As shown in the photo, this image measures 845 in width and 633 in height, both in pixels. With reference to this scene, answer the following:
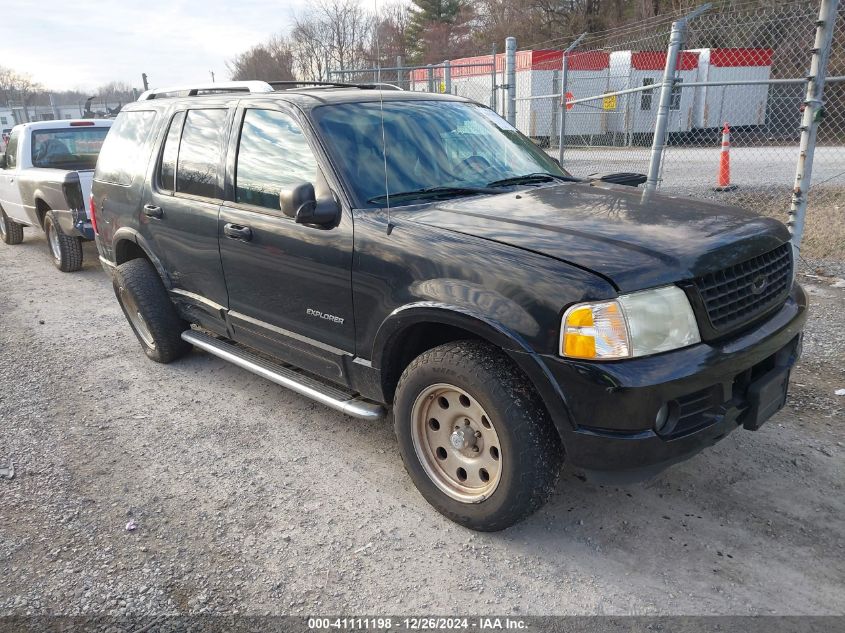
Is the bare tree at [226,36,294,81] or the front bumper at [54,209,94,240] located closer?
the front bumper at [54,209,94,240]

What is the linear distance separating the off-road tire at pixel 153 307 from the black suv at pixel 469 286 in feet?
1.31

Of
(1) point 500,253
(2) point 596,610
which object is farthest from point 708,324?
(2) point 596,610

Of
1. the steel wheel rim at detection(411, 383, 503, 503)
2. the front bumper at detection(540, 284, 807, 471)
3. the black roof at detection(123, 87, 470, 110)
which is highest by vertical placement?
the black roof at detection(123, 87, 470, 110)

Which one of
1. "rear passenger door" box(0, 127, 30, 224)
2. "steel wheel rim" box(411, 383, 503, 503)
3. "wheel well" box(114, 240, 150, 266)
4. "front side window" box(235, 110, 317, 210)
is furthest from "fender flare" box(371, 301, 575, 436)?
"rear passenger door" box(0, 127, 30, 224)

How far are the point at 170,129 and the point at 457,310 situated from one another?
289 centimetres

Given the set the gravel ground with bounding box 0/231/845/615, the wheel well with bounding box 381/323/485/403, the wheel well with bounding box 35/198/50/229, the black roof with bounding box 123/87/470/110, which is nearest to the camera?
the gravel ground with bounding box 0/231/845/615

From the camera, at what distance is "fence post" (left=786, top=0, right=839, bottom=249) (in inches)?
188

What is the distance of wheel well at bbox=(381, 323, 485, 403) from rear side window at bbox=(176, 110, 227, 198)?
65.2 inches

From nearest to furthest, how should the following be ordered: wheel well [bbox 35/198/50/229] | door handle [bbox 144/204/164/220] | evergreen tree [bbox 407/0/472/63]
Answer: door handle [bbox 144/204/164/220]
wheel well [bbox 35/198/50/229]
evergreen tree [bbox 407/0/472/63]

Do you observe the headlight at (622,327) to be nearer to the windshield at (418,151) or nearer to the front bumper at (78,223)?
the windshield at (418,151)

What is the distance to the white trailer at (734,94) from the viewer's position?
20.9 meters

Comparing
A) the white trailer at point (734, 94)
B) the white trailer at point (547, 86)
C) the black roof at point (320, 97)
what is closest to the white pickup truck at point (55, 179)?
the black roof at point (320, 97)

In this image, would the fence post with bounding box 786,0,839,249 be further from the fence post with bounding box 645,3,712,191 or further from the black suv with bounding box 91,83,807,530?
the black suv with bounding box 91,83,807,530

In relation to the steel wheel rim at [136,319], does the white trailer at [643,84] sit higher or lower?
higher
